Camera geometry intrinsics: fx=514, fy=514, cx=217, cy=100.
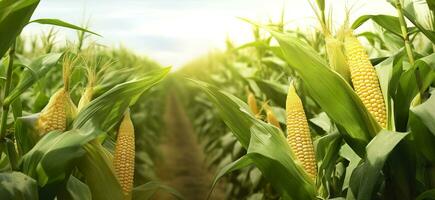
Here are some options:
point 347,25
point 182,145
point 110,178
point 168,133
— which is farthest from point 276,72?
point 168,133

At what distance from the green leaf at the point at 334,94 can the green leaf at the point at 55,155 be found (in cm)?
89

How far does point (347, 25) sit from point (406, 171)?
2.23 feet

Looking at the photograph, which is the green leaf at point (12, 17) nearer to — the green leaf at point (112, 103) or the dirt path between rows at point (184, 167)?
the green leaf at point (112, 103)

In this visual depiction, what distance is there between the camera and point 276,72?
18.7 feet

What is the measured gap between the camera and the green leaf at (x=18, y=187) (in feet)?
6.19

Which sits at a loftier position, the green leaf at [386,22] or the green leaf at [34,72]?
the green leaf at [386,22]

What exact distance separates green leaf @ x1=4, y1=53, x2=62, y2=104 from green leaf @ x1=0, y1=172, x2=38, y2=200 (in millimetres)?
386

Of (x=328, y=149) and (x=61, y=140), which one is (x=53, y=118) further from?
(x=328, y=149)

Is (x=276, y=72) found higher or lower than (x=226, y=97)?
lower

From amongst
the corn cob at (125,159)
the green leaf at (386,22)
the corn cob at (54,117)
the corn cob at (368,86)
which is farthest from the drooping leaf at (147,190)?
the green leaf at (386,22)

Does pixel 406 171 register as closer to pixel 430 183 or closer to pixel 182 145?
pixel 430 183

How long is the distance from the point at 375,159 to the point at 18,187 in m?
1.31

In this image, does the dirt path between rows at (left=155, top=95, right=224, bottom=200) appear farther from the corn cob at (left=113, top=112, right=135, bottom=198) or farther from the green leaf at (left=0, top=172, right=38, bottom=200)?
the green leaf at (left=0, top=172, right=38, bottom=200)

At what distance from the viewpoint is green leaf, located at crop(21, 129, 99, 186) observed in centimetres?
198
